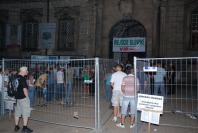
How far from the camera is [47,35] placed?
83.5 ft

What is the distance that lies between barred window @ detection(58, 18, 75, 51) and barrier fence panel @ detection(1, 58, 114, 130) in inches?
539

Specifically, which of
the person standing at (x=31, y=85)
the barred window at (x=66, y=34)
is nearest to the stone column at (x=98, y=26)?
the barred window at (x=66, y=34)

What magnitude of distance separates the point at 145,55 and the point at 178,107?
12.1m

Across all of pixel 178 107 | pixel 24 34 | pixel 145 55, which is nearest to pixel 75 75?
pixel 178 107

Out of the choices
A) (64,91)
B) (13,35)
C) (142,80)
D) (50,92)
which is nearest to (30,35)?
(13,35)

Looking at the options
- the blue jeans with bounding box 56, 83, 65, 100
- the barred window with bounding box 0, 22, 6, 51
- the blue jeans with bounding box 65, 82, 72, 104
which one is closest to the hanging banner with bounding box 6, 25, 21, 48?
the barred window with bounding box 0, 22, 6, 51

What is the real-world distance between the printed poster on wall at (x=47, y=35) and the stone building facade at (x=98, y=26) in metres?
0.09

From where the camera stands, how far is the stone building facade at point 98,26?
21.4m

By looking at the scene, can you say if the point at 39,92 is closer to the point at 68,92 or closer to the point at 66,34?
the point at 68,92

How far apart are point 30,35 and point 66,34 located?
3.83 meters

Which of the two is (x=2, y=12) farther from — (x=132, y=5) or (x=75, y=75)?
(x=75, y=75)

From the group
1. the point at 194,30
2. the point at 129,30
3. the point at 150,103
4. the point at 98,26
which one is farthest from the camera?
the point at 98,26

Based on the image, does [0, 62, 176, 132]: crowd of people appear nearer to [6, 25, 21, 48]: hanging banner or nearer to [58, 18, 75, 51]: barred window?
[58, 18, 75, 51]: barred window

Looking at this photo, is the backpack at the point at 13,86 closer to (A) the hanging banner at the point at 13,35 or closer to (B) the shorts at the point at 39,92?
(B) the shorts at the point at 39,92
